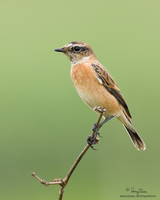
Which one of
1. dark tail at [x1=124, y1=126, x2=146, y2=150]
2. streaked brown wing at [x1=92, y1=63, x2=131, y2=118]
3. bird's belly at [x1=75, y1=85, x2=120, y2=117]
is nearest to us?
bird's belly at [x1=75, y1=85, x2=120, y2=117]

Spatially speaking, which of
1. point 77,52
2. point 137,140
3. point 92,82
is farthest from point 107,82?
point 137,140

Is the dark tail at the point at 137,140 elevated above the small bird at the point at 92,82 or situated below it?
below

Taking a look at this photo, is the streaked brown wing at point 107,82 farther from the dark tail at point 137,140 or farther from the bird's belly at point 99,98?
the dark tail at point 137,140

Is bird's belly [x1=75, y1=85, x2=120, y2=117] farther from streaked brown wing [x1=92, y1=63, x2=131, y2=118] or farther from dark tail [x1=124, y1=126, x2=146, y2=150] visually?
dark tail [x1=124, y1=126, x2=146, y2=150]

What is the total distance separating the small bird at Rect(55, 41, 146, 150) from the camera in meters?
5.65

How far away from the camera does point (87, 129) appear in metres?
8.64

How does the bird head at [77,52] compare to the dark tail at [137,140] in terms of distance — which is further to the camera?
the dark tail at [137,140]

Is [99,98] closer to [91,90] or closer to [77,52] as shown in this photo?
[91,90]

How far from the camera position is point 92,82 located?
571 cm

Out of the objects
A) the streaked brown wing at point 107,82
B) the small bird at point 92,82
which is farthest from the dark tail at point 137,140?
the streaked brown wing at point 107,82

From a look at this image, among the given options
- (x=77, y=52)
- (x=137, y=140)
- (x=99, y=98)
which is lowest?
(x=137, y=140)

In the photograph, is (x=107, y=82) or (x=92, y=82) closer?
(x=92, y=82)

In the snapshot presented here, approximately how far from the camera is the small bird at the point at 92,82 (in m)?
5.65

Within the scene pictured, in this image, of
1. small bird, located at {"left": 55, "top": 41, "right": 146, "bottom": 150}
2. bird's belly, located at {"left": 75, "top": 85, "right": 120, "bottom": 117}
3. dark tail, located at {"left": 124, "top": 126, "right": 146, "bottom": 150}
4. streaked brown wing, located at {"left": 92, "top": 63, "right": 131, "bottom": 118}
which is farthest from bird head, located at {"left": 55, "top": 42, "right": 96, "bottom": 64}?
dark tail, located at {"left": 124, "top": 126, "right": 146, "bottom": 150}
